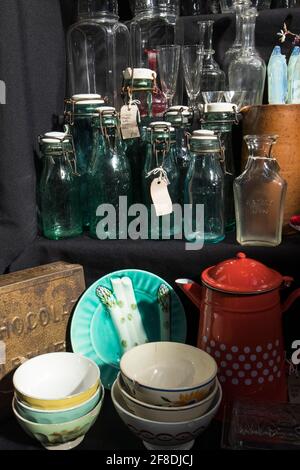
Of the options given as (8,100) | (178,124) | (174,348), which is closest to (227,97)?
(178,124)

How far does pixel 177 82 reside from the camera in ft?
4.14

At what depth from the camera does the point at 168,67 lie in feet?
4.03

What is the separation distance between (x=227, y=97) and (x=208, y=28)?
200 mm

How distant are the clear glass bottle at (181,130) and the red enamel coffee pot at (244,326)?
28 cm

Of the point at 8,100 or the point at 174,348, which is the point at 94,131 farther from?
the point at 174,348

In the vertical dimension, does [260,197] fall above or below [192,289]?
above

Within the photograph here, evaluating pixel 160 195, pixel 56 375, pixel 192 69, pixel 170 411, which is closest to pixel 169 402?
pixel 170 411

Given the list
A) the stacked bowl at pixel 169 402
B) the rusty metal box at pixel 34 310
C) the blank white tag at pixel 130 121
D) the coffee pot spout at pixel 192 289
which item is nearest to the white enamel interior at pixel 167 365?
the stacked bowl at pixel 169 402

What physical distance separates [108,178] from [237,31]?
0.48 m

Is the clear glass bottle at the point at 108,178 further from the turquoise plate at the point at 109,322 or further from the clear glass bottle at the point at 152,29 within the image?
the clear glass bottle at the point at 152,29

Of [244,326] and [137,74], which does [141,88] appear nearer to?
[137,74]

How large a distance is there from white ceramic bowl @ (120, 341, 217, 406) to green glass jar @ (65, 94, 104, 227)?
0.40 m

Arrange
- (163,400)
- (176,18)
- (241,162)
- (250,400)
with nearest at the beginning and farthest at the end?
(163,400) < (250,400) < (241,162) < (176,18)

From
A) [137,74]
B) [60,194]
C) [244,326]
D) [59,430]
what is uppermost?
[137,74]
